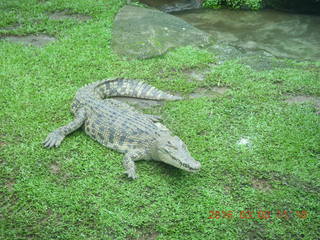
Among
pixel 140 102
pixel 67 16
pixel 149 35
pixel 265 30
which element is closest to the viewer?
pixel 140 102

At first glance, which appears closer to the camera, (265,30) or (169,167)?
(169,167)

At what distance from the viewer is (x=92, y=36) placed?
328 inches

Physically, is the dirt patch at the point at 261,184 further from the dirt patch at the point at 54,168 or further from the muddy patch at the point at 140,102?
the dirt patch at the point at 54,168

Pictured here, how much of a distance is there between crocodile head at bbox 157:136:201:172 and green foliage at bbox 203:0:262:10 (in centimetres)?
852

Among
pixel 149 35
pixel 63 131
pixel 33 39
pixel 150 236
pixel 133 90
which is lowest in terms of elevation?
pixel 150 236

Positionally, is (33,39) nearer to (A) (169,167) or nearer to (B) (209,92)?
(B) (209,92)

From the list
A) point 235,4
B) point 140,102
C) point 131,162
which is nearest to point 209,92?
point 140,102

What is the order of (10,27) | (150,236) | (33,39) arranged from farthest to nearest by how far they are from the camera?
(10,27) < (33,39) < (150,236)

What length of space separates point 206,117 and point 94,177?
2117 mm

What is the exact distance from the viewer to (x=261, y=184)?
14.3 feet

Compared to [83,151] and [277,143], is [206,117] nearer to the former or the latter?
[277,143]

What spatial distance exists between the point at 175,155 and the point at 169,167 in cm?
36

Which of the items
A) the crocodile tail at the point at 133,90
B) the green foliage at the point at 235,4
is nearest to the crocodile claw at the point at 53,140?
the crocodile tail at the point at 133,90

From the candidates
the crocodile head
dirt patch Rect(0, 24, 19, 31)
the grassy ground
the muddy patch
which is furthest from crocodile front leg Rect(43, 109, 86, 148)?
dirt patch Rect(0, 24, 19, 31)
